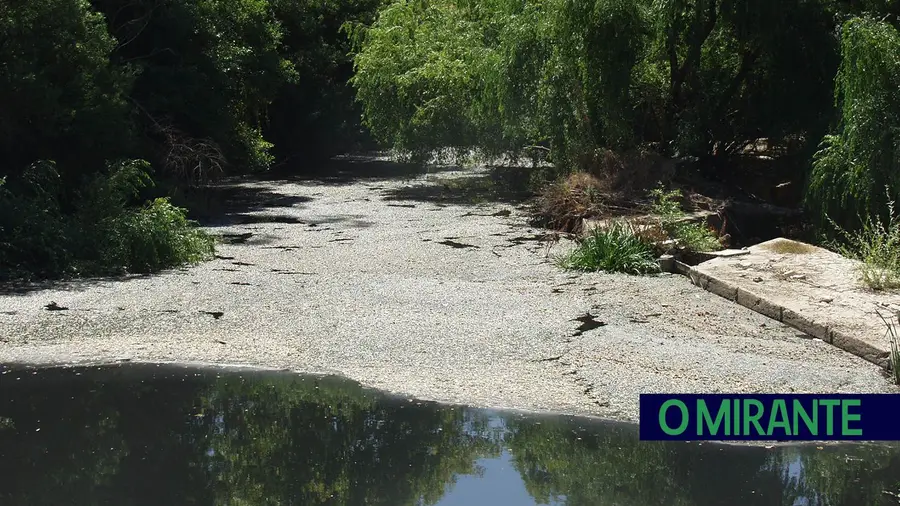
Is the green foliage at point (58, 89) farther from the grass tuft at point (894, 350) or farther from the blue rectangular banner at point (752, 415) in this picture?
the blue rectangular banner at point (752, 415)

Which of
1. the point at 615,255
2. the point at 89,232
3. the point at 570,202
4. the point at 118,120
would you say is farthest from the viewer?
the point at 570,202

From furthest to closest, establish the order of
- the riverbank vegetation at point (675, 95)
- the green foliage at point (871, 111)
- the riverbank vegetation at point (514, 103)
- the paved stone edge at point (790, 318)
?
1. the riverbank vegetation at point (675, 95)
2. the riverbank vegetation at point (514, 103)
3. the green foliage at point (871, 111)
4. the paved stone edge at point (790, 318)

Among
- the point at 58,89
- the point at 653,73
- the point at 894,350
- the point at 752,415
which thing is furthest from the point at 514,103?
the point at 752,415

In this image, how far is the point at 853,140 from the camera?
46.8 feet

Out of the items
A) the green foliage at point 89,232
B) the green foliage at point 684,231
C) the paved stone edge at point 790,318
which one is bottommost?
the paved stone edge at point 790,318

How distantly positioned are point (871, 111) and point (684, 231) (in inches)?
110

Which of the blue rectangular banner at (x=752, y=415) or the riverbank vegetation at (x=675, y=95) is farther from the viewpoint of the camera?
the riverbank vegetation at (x=675, y=95)

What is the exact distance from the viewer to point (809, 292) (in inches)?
458

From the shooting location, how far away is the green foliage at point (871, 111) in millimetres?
13977

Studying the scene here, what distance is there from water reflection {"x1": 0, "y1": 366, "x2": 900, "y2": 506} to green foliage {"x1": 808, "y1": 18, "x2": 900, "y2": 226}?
7789 millimetres

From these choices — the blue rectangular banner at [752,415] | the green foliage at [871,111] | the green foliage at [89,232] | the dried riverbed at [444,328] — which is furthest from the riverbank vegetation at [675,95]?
the blue rectangular banner at [752,415]

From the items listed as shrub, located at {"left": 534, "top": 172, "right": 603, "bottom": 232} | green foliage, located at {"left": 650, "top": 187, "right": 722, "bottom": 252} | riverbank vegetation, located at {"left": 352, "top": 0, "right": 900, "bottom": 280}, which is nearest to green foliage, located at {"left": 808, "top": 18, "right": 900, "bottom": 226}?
riverbank vegetation, located at {"left": 352, "top": 0, "right": 900, "bottom": 280}

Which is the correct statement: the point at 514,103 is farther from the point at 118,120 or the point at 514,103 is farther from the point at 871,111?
the point at 871,111

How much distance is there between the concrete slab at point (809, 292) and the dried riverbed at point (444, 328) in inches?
6.7
